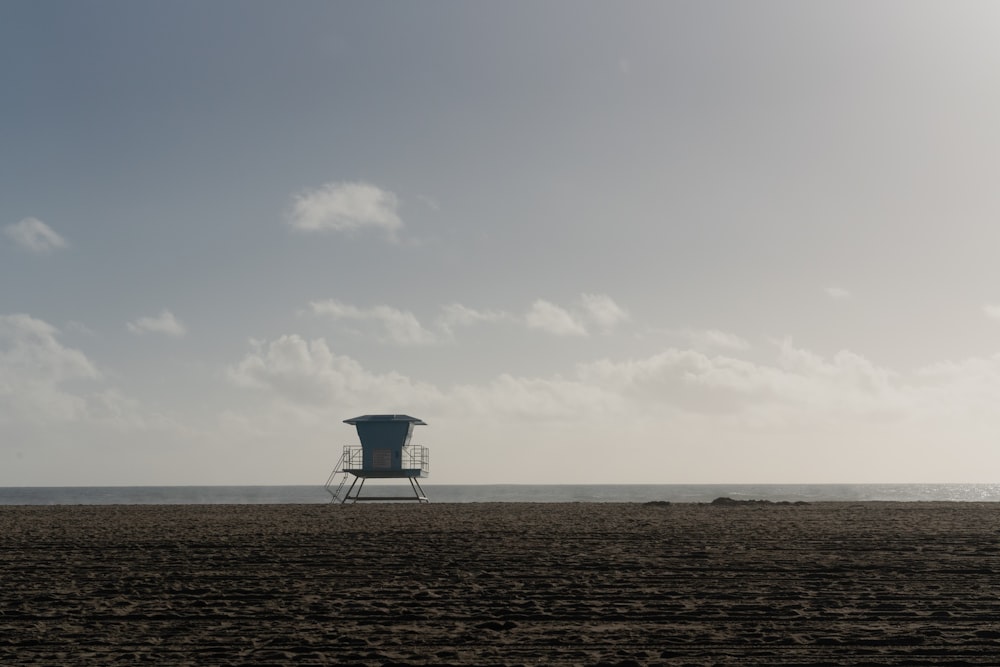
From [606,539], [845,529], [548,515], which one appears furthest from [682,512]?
[606,539]

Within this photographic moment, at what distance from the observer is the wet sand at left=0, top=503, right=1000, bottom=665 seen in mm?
9570

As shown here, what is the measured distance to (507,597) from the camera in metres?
12.6

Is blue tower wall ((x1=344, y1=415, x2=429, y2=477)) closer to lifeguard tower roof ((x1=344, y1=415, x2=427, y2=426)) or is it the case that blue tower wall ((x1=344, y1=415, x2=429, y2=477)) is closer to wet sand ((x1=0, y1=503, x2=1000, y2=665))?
lifeguard tower roof ((x1=344, y1=415, x2=427, y2=426))

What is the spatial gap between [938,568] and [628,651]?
8008 mm

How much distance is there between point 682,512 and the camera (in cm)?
2972

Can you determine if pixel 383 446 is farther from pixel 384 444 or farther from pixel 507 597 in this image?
pixel 507 597

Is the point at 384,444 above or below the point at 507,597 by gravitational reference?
above

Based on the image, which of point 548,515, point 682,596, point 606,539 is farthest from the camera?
point 548,515

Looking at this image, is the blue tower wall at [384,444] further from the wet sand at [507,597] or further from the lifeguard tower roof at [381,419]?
the wet sand at [507,597]

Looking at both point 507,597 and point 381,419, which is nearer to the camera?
point 507,597

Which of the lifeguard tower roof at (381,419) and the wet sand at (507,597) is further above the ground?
the lifeguard tower roof at (381,419)

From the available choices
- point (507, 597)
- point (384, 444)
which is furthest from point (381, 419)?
point (507, 597)

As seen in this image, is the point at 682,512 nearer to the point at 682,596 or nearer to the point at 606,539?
the point at 606,539

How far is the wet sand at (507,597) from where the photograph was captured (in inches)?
377
